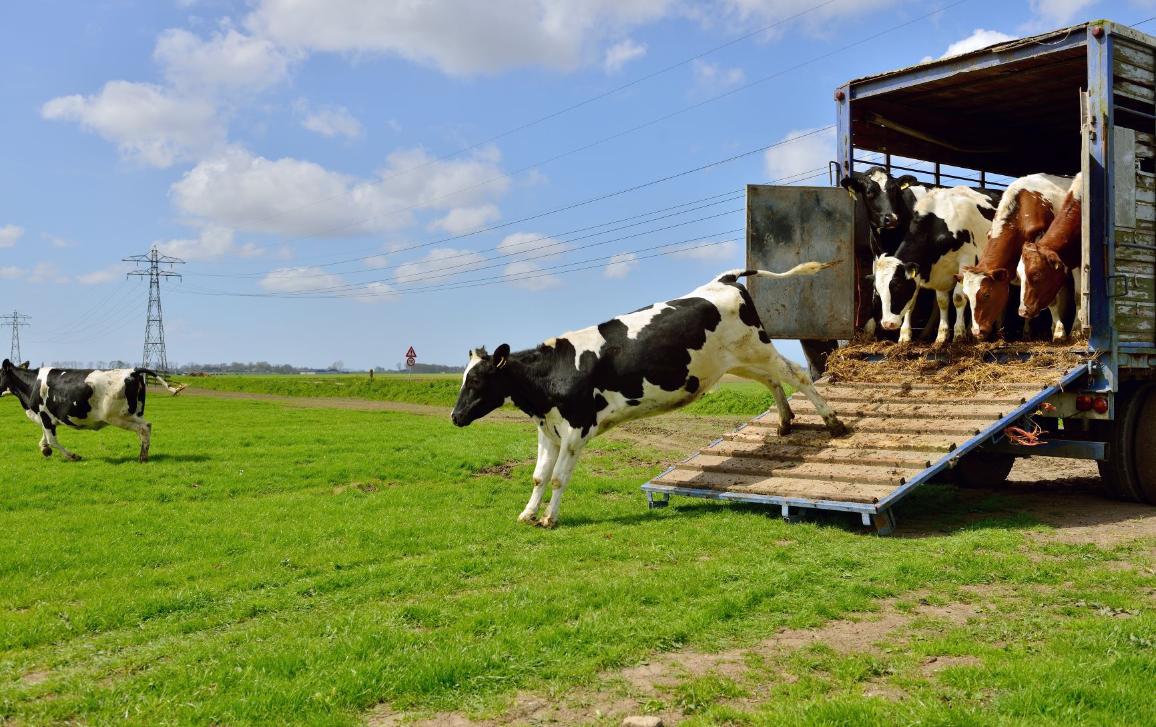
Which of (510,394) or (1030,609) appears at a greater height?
(510,394)

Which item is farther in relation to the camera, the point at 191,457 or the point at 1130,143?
the point at 191,457

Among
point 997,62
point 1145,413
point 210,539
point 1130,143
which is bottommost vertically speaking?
point 210,539

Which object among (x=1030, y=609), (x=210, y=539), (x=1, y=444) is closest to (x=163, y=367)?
(x=1, y=444)

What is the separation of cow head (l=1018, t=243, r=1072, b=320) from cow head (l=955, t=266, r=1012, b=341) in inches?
19.9

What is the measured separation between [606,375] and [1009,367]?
4.81m

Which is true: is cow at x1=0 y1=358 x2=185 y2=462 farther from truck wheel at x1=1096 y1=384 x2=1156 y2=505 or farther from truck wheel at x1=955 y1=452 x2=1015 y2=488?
truck wheel at x1=1096 y1=384 x2=1156 y2=505

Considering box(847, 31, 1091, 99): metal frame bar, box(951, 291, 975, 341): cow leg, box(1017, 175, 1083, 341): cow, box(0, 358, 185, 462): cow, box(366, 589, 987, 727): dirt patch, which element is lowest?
box(366, 589, 987, 727): dirt patch

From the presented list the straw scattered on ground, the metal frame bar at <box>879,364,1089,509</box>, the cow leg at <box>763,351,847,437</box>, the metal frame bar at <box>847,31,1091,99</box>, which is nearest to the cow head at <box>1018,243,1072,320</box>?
the straw scattered on ground

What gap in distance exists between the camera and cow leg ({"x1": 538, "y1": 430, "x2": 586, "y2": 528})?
9570 millimetres

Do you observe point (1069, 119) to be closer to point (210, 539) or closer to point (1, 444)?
→ point (210, 539)

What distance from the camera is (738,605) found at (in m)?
6.14

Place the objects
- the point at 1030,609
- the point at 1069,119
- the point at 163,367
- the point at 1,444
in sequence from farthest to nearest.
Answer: the point at 163,367 → the point at 1,444 → the point at 1069,119 → the point at 1030,609

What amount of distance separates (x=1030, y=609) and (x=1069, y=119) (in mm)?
11806

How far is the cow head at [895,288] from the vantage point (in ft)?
40.8
